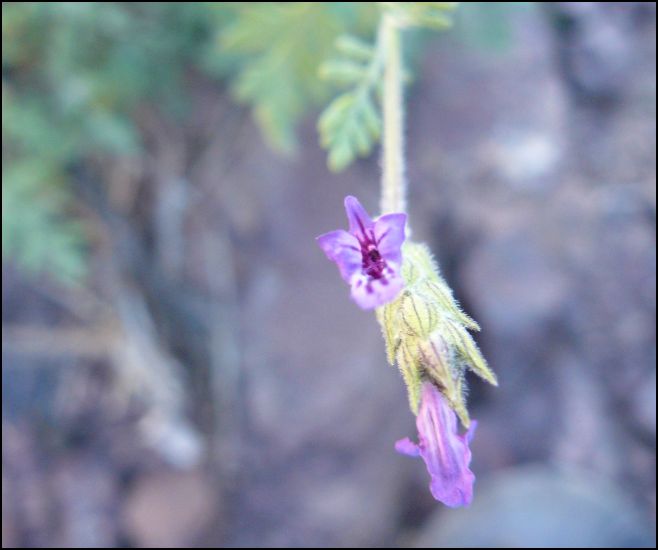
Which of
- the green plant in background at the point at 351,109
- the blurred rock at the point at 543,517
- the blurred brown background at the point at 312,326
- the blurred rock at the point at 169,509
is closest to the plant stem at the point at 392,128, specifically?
the green plant in background at the point at 351,109

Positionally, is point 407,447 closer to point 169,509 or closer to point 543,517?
point 543,517

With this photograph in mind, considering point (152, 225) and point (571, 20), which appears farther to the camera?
point (152, 225)

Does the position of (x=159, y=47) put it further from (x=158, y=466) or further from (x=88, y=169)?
(x=158, y=466)

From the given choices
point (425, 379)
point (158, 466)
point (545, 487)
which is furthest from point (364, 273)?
point (158, 466)

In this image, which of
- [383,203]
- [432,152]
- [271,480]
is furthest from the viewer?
[432,152]

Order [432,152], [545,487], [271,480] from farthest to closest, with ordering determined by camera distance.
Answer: [432,152]
[271,480]
[545,487]

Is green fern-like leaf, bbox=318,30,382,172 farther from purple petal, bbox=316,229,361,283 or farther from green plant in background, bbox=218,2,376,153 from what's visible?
purple petal, bbox=316,229,361,283
